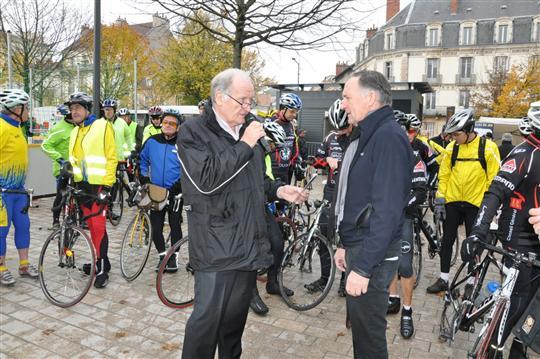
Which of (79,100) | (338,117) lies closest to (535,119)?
(338,117)

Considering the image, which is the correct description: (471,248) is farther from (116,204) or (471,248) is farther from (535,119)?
(116,204)

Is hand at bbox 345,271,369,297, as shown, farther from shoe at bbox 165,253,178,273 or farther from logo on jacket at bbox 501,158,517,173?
shoe at bbox 165,253,178,273

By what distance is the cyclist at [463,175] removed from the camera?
506 centimetres

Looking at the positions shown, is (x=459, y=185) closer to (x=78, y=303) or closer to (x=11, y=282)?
(x=78, y=303)

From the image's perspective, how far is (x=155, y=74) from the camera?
3216 centimetres

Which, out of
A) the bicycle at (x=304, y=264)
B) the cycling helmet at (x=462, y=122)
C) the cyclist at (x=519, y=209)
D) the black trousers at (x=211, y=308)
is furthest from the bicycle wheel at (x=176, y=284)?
the cycling helmet at (x=462, y=122)

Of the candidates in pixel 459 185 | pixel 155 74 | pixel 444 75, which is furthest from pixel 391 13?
pixel 459 185

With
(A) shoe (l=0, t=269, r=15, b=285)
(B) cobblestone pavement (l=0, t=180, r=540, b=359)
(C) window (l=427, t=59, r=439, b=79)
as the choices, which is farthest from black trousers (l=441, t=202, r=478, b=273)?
(C) window (l=427, t=59, r=439, b=79)

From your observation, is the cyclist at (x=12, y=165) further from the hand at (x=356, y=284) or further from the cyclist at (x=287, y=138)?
the hand at (x=356, y=284)

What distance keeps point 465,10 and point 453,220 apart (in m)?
56.6

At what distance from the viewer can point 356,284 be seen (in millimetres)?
2428

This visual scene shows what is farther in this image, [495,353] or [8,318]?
[8,318]

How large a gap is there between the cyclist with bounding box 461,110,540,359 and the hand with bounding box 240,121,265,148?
174 cm

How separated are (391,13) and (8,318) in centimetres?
6133
